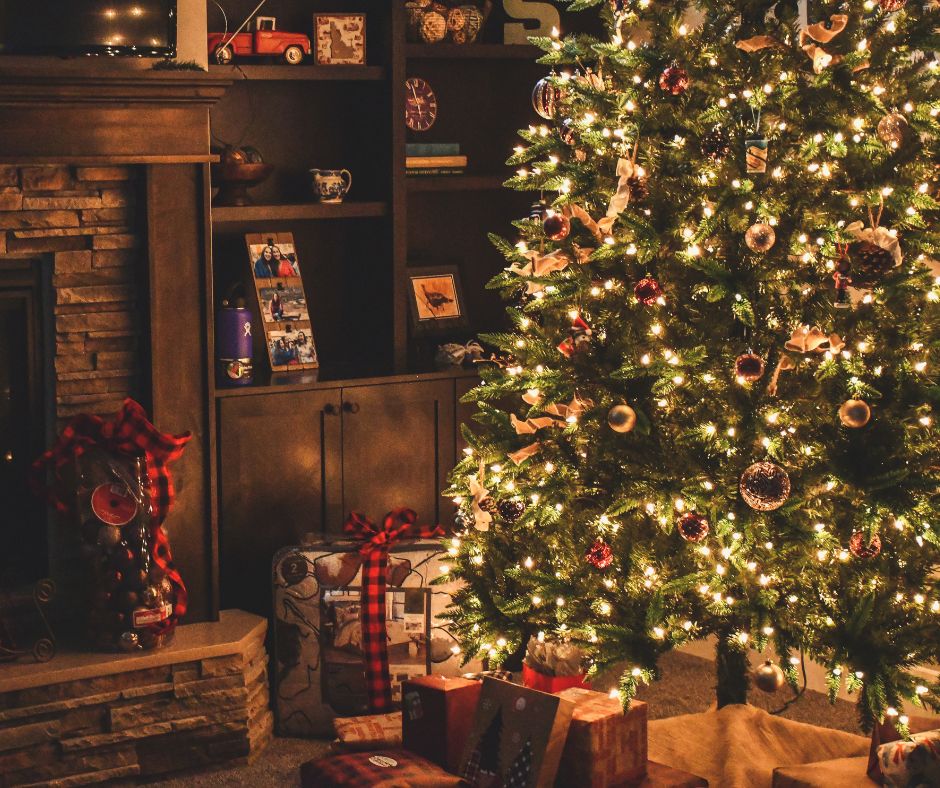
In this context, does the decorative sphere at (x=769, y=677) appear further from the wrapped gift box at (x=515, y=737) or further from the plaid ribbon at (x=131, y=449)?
the plaid ribbon at (x=131, y=449)

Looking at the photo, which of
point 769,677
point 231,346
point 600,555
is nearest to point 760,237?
point 600,555

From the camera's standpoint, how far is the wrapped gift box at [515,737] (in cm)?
280

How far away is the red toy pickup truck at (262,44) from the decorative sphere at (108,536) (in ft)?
4.35

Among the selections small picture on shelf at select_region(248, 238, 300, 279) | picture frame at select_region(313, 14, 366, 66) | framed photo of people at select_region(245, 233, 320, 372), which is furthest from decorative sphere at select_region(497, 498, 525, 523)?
picture frame at select_region(313, 14, 366, 66)

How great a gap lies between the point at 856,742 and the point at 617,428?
109cm

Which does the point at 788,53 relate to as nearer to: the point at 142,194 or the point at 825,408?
the point at 825,408

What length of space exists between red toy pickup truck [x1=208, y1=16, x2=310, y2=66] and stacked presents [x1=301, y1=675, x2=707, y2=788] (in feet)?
5.90

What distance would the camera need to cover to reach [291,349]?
13.3ft

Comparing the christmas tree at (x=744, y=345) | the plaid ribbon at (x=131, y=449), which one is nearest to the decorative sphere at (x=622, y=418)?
the christmas tree at (x=744, y=345)

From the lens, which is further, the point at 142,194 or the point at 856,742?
the point at 142,194

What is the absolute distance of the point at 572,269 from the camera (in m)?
2.95

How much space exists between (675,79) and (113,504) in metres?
1.65

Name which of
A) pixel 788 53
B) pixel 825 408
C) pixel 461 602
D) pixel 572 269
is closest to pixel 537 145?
pixel 572 269

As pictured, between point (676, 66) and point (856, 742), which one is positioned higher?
point (676, 66)
